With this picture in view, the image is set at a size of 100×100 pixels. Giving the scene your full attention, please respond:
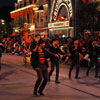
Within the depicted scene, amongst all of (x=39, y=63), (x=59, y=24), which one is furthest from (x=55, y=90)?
(x=59, y=24)

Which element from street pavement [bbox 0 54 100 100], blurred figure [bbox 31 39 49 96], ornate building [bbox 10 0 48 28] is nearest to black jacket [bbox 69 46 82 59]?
street pavement [bbox 0 54 100 100]

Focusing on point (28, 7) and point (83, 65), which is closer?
point (83, 65)

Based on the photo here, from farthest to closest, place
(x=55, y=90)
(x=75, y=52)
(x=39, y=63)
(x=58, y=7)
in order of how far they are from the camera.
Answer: (x=58, y=7), (x=75, y=52), (x=55, y=90), (x=39, y=63)

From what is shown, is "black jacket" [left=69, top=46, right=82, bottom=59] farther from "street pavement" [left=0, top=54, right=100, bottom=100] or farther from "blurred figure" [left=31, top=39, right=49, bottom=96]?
"blurred figure" [left=31, top=39, right=49, bottom=96]

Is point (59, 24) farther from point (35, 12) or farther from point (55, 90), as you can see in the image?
point (55, 90)

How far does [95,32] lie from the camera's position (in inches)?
906

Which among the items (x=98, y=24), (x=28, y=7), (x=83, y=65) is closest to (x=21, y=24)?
(x=28, y=7)

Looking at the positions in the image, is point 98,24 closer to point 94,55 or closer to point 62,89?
point 94,55

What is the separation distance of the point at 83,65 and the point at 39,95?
9.25 metres

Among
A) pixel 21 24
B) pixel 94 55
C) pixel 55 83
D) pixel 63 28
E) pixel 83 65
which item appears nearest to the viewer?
pixel 55 83

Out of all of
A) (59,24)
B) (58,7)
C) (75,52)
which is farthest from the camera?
(58,7)

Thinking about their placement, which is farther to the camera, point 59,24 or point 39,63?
point 59,24

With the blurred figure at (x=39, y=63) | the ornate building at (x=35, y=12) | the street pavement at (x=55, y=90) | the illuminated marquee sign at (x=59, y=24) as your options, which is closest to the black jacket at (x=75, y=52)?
the street pavement at (x=55, y=90)

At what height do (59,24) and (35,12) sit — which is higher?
(35,12)
